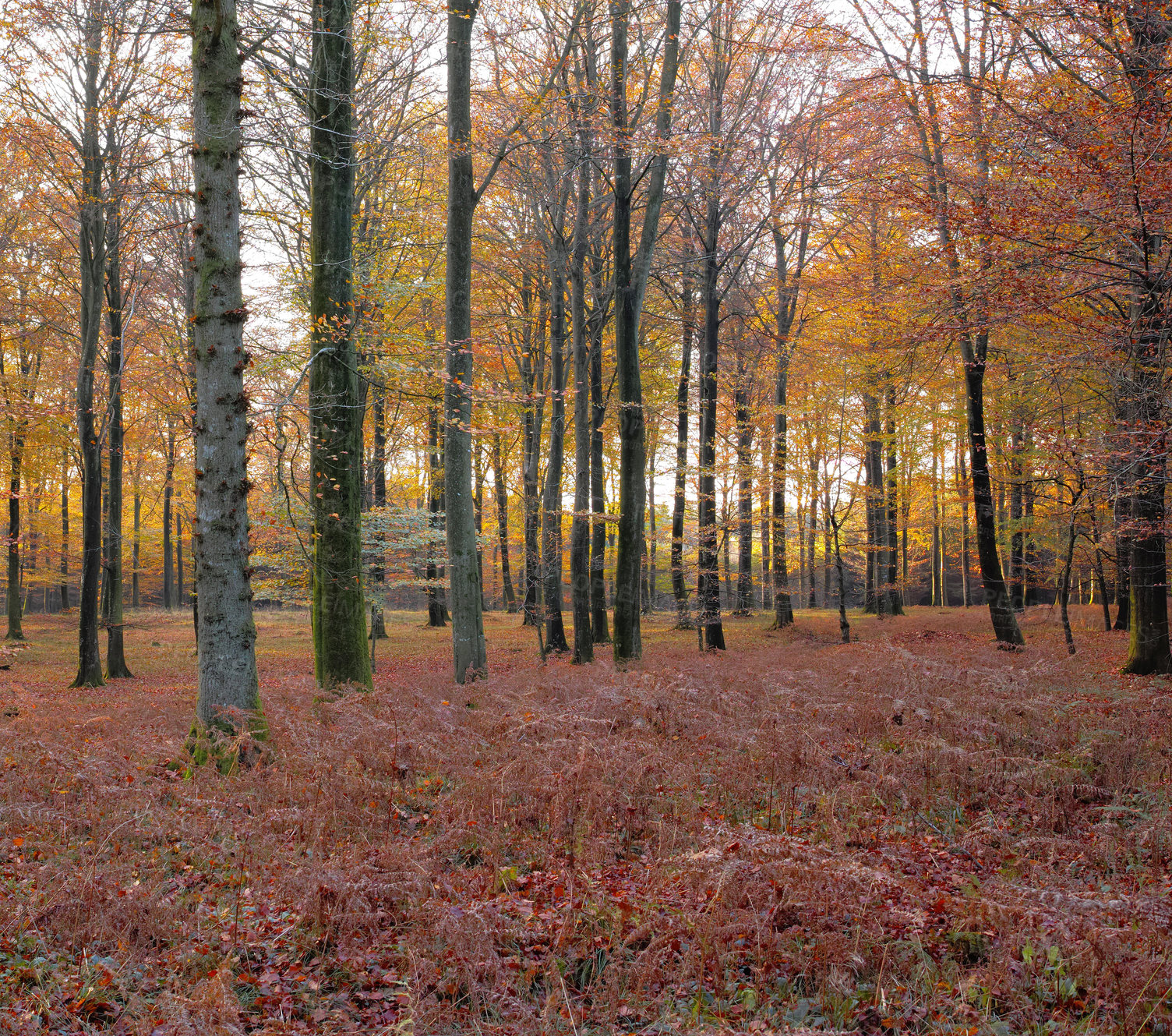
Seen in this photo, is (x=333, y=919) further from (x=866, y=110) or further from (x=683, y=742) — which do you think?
(x=866, y=110)

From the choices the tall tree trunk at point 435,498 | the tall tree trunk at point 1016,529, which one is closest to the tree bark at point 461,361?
the tall tree trunk at point 435,498

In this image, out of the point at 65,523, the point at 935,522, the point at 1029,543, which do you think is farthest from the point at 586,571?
the point at 65,523

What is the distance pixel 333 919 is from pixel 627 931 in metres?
1.49

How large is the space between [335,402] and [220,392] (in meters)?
3.36

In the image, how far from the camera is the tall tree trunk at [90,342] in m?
13.3

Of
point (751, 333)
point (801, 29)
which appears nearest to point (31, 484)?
point (751, 333)

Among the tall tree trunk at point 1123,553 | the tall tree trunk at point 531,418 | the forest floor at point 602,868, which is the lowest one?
the forest floor at point 602,868

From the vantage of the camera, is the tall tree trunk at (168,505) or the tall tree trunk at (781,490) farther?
the tall tree trunk at (168,505)

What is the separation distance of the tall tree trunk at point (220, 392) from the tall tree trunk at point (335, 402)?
282 centimetres

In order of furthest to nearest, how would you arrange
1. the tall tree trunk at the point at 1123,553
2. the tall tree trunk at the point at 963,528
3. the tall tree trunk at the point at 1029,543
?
the tall tree trunk at the point at 963,528 → the tall tree trunk at the point at 1029,543 → the tall tree trunk at the point at 1123,553

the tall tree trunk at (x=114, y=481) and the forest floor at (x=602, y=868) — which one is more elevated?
the tall tree trunk at (x=114, y=481)

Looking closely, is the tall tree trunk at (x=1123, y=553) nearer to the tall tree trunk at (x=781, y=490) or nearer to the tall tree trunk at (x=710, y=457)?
the tall tree trunk at (x=710, y=457)

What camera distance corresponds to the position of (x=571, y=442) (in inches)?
1200

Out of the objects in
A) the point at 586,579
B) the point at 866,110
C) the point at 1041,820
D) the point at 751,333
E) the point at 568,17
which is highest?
the point at 568,17
